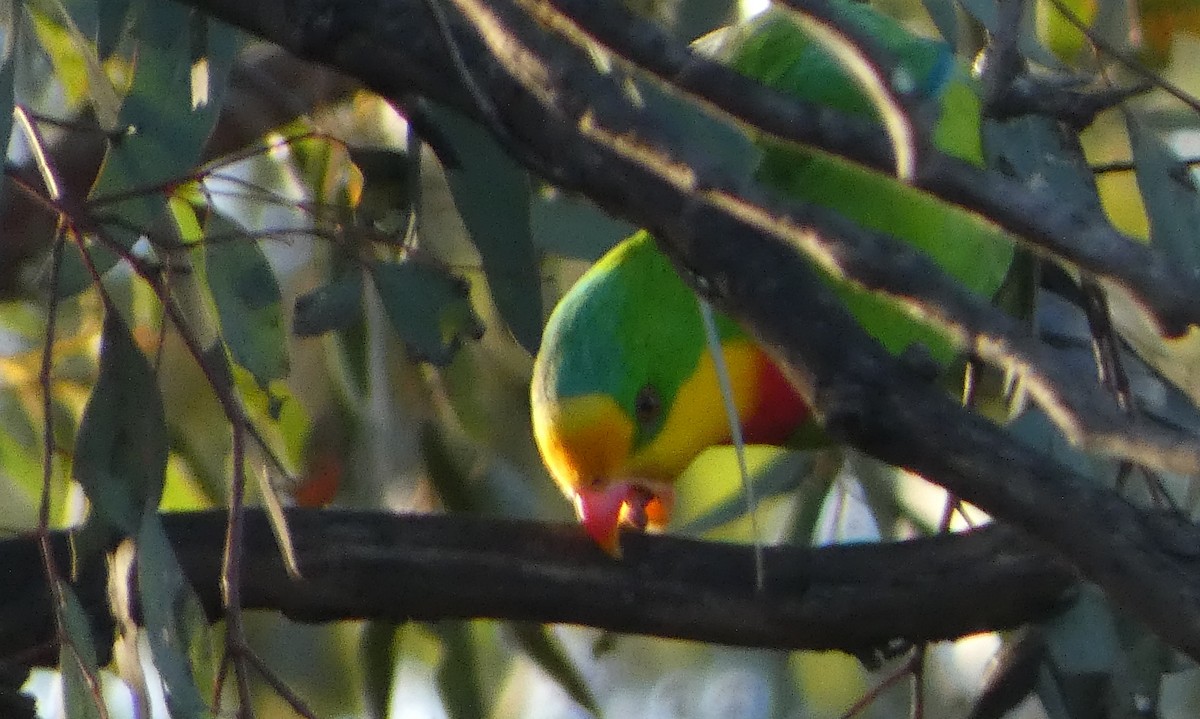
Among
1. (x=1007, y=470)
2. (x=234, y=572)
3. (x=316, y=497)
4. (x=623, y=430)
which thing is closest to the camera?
(x=1007, y=470)

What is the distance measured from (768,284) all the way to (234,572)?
1.28ft

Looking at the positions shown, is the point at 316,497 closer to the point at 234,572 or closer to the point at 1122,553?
the point at 234,572

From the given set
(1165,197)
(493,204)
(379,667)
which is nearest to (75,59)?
(493,204)

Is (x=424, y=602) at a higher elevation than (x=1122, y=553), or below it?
higher

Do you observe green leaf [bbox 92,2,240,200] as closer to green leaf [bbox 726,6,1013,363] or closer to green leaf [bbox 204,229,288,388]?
green leaf [bbox 204,229,288,388]

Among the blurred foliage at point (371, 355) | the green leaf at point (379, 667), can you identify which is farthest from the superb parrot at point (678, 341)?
the green leaf at point (379, 667)

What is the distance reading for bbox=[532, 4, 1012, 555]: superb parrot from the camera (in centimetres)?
161

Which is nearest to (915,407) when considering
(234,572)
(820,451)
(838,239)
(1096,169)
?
(838,239)

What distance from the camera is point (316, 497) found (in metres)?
2.02

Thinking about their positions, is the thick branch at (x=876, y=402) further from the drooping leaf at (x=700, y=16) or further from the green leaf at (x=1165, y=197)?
the drooping leaf at (x=700, y=16)

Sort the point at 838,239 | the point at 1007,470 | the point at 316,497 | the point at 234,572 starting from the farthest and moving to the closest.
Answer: the point at 316,497 → the point at 234,572 → the point at 1007,470 → the point at 838,239

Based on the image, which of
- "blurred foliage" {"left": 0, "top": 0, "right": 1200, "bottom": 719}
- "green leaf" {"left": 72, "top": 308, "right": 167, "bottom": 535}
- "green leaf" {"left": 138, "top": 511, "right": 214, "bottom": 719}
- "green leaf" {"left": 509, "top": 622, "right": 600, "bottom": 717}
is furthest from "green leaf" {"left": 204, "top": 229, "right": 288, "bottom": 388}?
"green leaf" {"left": 509, "top": 622, "right": 600, "bottom": 717}

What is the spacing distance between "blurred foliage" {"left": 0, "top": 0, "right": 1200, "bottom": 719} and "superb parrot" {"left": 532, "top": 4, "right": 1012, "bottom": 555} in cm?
11

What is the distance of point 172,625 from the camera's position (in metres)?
1.12
